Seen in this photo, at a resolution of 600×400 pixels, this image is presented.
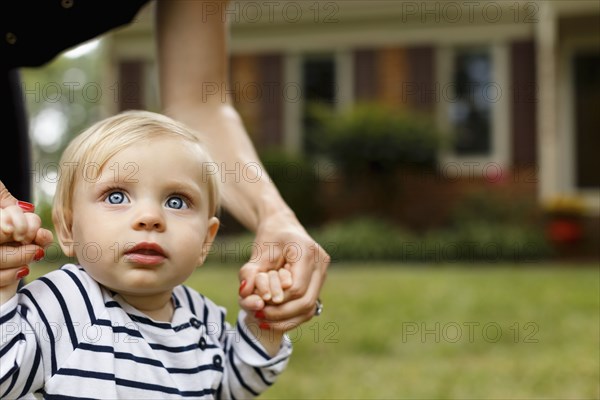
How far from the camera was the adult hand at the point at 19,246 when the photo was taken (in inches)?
56.1

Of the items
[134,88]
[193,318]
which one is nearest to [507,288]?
[193,318]

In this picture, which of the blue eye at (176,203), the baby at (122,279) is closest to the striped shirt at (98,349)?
the baby at (122,279)

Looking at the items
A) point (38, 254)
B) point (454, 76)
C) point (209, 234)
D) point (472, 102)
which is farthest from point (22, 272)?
point (454, 76)

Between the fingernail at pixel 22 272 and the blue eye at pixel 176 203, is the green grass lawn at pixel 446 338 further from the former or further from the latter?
the fingernail at pixel 22 272

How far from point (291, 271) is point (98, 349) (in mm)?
452

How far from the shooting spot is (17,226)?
1411 mm

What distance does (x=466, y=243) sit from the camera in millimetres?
11797

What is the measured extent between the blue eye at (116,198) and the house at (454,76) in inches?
467

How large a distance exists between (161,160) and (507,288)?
19.1 ft

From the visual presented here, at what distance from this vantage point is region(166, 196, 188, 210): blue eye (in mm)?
1687

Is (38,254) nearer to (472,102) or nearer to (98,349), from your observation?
(98,349)

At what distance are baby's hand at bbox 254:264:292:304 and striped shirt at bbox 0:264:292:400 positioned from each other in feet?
0.53

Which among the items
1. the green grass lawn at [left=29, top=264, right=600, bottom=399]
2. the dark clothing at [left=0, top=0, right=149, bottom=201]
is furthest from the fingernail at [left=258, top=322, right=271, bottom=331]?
the green grass lawn at [left=29, top=264, right=600, bottom=399]

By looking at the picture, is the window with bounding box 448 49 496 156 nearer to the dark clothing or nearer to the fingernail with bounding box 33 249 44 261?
the dark clothing
